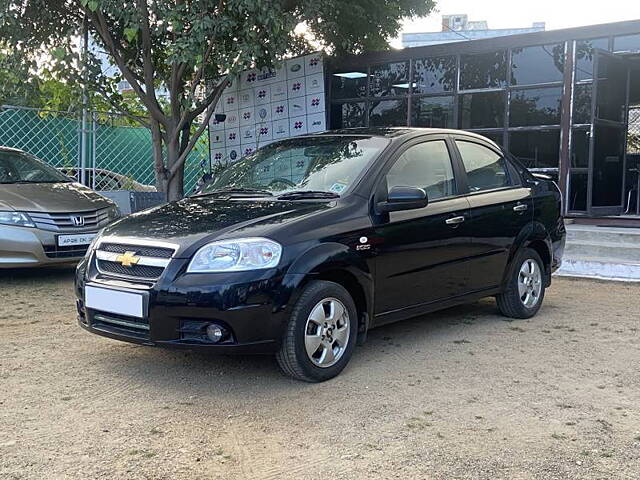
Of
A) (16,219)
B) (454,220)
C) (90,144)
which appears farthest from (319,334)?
(90,144)

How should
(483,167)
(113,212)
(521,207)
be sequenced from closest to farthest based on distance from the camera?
(483,167) → (521,207) → (113,212)

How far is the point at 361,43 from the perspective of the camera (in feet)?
40.4

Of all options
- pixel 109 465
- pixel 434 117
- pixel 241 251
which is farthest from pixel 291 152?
pixel 434 117

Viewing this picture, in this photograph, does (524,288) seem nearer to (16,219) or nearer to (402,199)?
(402,199)

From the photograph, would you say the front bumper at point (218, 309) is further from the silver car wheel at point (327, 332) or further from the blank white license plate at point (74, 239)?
the blank white license plate at point (74, 239)

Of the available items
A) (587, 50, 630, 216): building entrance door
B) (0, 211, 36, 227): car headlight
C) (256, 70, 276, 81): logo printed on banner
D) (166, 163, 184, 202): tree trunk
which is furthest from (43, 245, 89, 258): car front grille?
(587, 50, 630, 216): building entrance door

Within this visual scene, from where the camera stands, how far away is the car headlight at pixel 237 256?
3.72 metres

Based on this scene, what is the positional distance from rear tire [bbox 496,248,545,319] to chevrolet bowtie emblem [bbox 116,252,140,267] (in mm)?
3141

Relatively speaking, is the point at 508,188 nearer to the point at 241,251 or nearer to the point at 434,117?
the point at 241,251

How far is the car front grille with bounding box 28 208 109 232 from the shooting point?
6.84 metres

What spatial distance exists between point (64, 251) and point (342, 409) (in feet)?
14.4

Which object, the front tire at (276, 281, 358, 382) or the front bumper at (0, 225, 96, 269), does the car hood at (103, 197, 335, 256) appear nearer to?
the front tire at (276, 281, 358, 382)

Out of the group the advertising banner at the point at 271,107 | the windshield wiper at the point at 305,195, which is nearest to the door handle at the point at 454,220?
the windshield wiper at the point at 305,195

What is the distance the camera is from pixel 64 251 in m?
6.91
